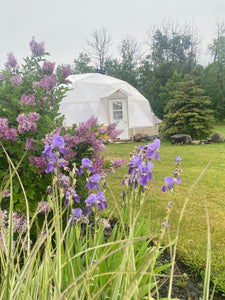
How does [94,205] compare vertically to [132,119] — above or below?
below

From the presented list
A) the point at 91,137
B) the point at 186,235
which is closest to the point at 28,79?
the point at 91,137

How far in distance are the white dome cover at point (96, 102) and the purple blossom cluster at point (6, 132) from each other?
45.0 ft

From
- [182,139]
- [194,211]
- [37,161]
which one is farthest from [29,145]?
[182,139]

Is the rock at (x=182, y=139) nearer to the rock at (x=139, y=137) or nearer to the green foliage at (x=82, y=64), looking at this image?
the rock at (x=139, y=137)

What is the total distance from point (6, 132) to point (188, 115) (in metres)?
13.8

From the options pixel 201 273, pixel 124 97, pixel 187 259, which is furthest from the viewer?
pixel 124 97

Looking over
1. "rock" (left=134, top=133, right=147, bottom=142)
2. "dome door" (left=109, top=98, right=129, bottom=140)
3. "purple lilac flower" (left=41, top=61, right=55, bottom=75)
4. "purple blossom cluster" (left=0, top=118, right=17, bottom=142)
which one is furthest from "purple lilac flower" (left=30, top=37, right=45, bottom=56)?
"dome door" (left=109, top=98, right=129, bottom=140)

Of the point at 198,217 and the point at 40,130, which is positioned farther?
the point at 198,217

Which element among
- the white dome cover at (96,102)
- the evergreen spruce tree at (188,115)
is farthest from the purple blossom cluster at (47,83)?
the white dome cover at (96,102)

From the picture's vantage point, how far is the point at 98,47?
33.4 meters

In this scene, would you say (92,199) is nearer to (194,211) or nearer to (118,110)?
(194,211)

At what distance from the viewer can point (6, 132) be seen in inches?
102

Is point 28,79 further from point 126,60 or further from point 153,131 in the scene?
point 126,60

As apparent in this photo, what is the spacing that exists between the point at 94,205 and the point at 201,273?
4.47 feet
